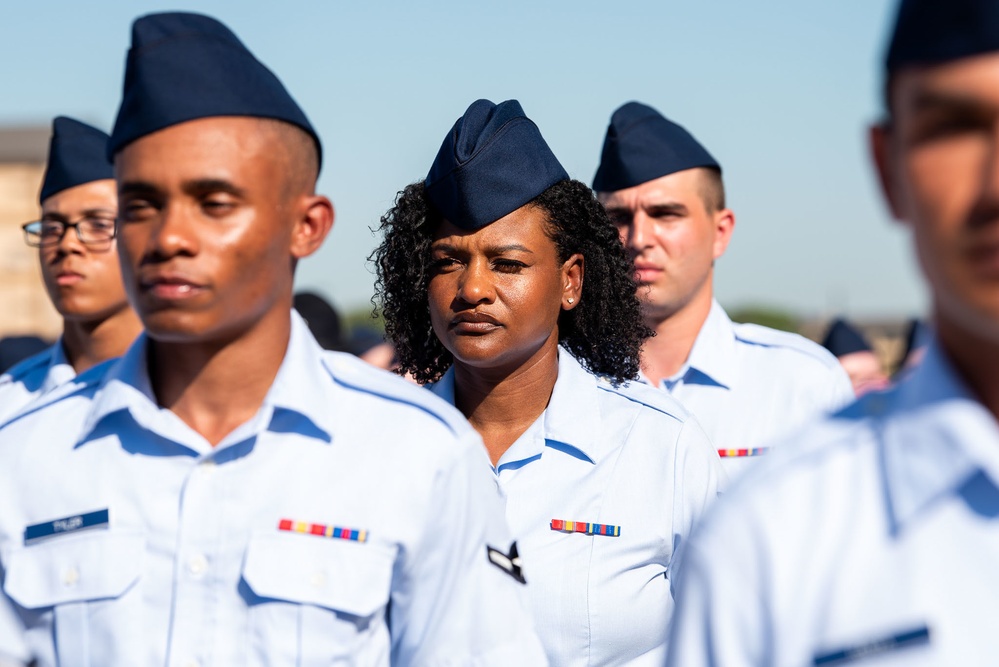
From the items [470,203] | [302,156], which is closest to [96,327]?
[470,203]

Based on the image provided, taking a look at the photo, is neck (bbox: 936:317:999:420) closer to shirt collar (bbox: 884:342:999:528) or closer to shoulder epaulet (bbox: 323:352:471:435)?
shirt collar (bbox: 884:342:999:528)

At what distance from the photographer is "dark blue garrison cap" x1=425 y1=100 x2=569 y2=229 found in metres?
4.41

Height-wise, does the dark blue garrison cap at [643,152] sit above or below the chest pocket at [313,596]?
above

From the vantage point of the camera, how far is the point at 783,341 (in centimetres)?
619

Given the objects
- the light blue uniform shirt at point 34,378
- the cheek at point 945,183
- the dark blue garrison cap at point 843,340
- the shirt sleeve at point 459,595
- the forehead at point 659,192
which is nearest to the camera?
the cheek at point 945,183

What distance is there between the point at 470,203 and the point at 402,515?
1791mm

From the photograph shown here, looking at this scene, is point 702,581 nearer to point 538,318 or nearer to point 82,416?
point 82,416

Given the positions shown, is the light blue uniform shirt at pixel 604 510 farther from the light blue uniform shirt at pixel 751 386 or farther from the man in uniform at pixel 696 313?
the light blue uniform shirt at pixel 751 386

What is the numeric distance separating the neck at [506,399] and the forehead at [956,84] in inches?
105

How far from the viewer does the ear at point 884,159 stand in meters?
2.03

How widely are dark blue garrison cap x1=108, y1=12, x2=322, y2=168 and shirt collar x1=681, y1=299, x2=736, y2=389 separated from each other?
129 inches

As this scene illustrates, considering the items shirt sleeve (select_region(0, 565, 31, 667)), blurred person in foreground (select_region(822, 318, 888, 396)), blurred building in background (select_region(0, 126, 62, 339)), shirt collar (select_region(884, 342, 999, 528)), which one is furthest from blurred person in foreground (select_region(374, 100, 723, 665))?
blurred building in background (select_region(0, 126, 62, 339))

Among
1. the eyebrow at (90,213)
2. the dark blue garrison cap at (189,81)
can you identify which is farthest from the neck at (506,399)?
the eyebrow at (90,213)

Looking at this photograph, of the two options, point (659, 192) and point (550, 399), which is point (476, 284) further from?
point (659, 192)
